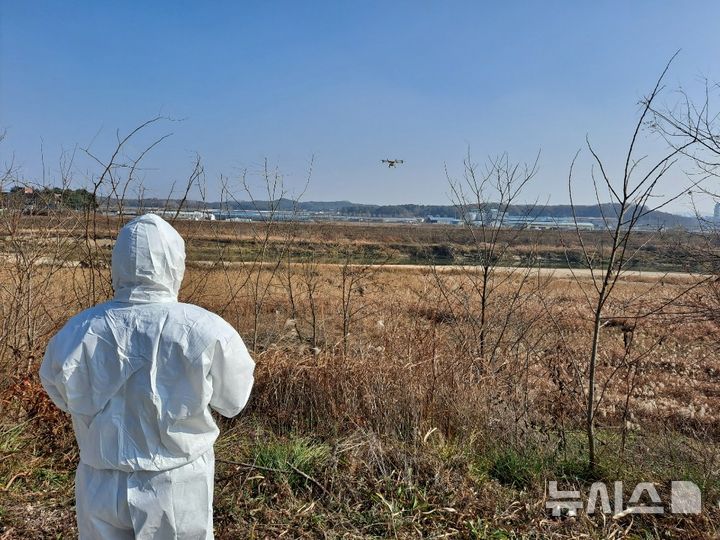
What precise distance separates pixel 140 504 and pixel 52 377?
572 millimetres

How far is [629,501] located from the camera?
3.55 meters

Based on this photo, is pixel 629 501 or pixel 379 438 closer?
pixel 629 501

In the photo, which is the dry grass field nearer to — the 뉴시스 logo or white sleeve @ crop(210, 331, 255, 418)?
the 뉴시스 logo

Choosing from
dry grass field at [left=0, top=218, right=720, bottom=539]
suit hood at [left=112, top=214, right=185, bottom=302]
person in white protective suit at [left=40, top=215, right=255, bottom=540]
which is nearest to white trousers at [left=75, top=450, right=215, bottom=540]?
person in white protective suit at [left=40, top=215, right=255, bottom=540]

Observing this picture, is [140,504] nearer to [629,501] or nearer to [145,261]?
[145,261]

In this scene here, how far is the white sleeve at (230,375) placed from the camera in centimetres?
190

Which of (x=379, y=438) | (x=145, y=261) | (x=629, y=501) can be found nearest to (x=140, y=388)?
(x=145, y=261)

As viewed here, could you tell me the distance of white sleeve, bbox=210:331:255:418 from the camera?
1901mm

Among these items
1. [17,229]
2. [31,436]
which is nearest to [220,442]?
[31,436]

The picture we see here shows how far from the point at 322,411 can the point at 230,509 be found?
1.39 metres

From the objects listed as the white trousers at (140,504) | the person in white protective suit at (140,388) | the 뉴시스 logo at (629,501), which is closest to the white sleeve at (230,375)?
the person in white protective suit at (140,388)

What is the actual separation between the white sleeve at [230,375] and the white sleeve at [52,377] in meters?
0.54

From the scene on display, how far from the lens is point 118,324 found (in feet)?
6.14

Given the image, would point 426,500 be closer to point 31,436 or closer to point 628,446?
point 628,446
